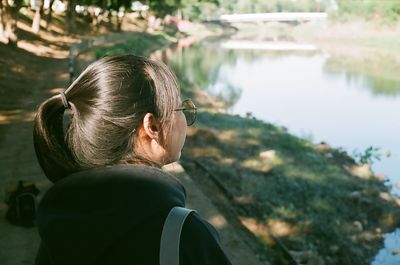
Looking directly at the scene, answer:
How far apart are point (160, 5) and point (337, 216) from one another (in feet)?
152

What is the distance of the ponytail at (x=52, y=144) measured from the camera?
4.90 ft

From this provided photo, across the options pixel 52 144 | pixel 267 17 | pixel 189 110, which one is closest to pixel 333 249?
pixel 189 110

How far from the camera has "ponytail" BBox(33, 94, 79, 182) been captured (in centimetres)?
149

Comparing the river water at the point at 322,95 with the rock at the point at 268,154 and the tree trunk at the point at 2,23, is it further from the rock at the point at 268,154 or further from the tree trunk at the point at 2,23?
the tree trunk at the point at 2,23

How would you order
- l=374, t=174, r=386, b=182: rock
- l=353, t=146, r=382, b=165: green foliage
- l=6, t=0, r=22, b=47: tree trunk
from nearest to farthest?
l=374, t=174, r=386, b=182: rock
l=353, t=146, r=382, b=165: green foliage
l=6, t=0, r=22, b=47: tree trunk

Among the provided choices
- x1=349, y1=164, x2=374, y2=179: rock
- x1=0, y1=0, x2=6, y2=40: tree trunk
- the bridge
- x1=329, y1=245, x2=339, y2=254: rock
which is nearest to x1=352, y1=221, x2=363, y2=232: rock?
x1=329, y1=245, x2=339, y2=254: rock

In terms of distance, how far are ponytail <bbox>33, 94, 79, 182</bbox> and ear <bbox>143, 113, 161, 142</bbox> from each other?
0.26 m

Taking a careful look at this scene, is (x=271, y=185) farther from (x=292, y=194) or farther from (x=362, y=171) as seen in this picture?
(x=362, y=171)

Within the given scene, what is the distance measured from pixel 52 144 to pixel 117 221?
473mm

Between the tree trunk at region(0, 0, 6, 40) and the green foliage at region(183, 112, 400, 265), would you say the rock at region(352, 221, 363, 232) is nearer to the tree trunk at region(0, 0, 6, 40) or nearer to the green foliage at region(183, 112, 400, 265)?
the green foliage at region(183, 112, 400, 265)

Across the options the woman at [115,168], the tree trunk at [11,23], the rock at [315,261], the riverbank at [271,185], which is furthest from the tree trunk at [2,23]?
the woman at [115,168]

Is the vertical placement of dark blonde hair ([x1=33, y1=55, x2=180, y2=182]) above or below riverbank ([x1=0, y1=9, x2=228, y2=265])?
above

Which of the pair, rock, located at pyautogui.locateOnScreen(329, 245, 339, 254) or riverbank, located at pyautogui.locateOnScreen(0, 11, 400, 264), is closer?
riverbank, located at pyautogui.locateOnScreen(0, 11, 400, 264)

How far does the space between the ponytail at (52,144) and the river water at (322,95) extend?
7686 millimetres
